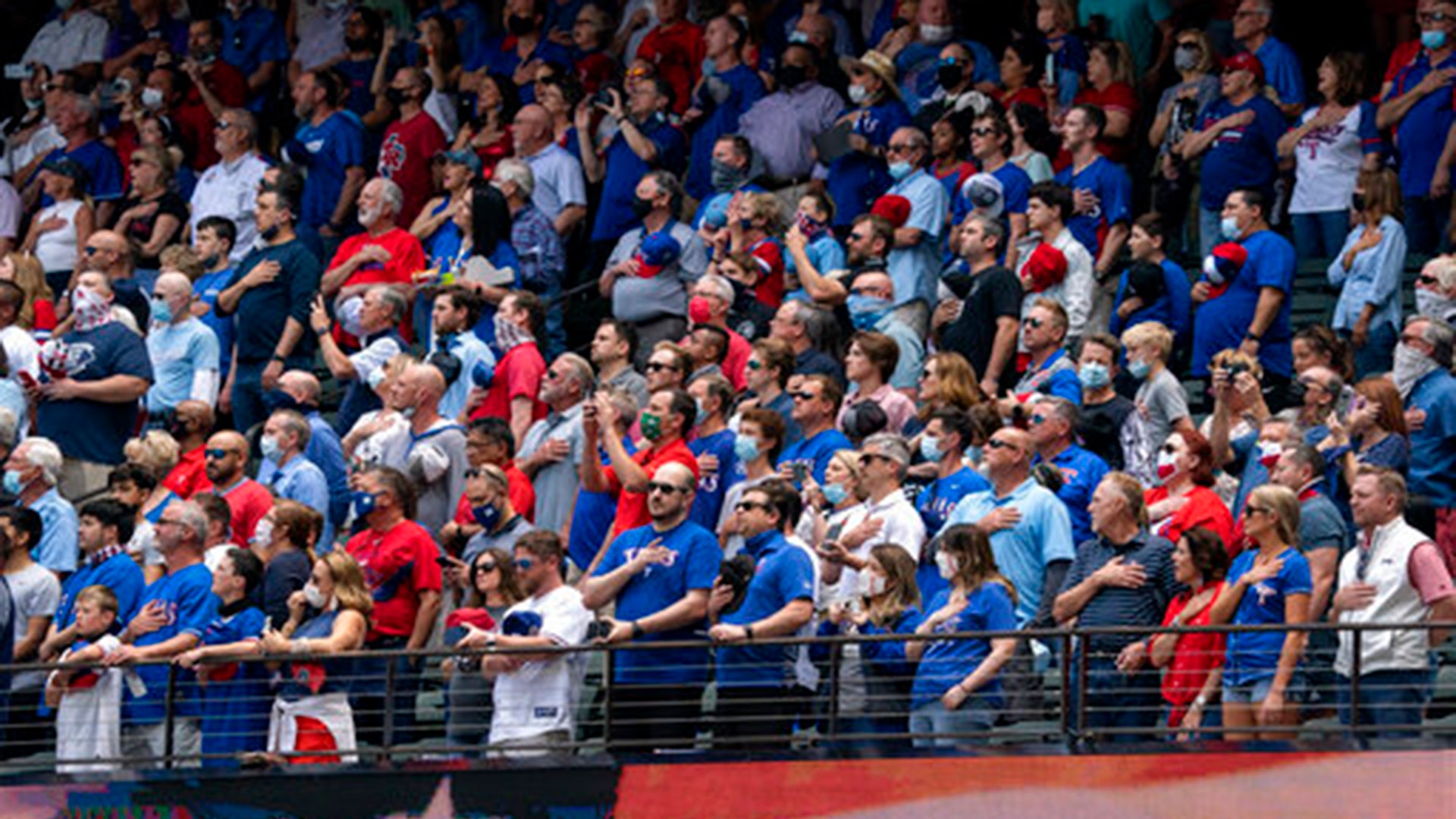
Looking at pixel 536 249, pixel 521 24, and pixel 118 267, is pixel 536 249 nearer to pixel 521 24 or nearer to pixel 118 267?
pixel 118 267

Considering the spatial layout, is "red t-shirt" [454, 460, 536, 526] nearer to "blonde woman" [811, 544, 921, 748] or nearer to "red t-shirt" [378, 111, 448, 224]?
"blonde woman" [811, 544, 921, 748]

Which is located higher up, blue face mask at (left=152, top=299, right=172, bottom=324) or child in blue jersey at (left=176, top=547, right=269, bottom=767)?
blue face mask at (left=152, top=299, right=172, bottom=324)

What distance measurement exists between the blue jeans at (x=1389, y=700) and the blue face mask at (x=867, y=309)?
173 inches

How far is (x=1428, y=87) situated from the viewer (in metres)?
17.2

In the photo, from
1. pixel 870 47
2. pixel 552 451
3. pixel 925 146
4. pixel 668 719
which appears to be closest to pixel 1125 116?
pixel 925 146

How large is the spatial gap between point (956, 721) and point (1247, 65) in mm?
5805

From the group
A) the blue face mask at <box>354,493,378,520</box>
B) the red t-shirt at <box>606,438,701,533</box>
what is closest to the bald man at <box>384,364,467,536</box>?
the blue face mask at <box>354,493,378,520</box>

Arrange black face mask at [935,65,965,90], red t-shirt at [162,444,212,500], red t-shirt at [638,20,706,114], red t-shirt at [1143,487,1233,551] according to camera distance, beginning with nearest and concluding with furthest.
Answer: red t-shirt at [1143,487,1233,551], red t-shirt at [162,444,212,500], black face mask at [935,65,965,90], red t-shirt at [638,20,706,114]

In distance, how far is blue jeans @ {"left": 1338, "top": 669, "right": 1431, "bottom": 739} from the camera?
41.2ft

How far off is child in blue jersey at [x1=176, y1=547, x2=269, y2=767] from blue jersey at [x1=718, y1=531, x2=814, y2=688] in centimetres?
205

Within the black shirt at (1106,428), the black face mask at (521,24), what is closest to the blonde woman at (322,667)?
the black shirt at (1106,428)

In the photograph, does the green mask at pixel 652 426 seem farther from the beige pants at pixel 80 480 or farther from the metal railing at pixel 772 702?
the beige pants at pixel 80 480

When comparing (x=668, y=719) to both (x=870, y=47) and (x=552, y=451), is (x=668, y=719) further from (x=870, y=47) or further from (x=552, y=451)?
(x=870, y=47)

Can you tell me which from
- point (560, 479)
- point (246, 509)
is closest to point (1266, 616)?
point (560, 479)
